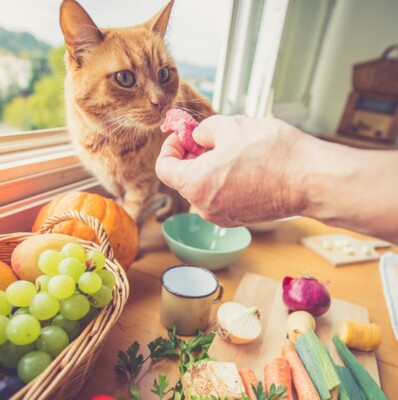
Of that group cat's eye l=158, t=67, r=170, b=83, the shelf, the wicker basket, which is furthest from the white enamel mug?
the shelf

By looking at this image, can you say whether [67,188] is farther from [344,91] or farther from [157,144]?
[344,91]

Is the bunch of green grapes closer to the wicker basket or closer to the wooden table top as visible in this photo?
the wicker basket

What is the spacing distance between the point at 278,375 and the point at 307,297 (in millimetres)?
229

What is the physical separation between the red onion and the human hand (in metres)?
0.32

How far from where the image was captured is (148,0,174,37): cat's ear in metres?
0.82

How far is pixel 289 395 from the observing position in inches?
23.1

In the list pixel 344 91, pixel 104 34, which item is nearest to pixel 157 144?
pixel 104 34

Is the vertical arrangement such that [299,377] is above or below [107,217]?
below

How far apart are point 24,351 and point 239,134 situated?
1.51ft

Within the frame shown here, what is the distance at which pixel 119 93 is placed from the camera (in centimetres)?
77

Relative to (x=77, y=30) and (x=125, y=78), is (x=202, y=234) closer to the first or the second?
(x=125, y=78)

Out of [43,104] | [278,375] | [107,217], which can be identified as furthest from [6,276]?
[43,104]

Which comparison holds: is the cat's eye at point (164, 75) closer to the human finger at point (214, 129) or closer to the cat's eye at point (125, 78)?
the cat's eye at point (125, 78)

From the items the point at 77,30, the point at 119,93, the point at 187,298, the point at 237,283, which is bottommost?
the point at 237,283
